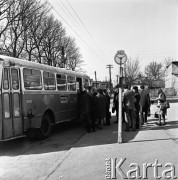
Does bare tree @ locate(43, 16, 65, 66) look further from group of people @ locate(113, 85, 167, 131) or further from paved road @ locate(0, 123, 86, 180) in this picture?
paved road @ locate(0, 123, 86, 180)

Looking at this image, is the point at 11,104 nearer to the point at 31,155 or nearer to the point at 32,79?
the point at 32,79

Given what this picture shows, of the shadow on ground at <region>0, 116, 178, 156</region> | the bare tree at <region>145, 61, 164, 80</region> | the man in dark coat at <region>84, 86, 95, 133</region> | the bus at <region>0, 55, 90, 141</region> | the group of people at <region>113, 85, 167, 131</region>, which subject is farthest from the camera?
the bare tree at <region>145, 61, 164, 80</region>

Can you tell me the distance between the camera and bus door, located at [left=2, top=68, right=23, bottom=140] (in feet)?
29.2

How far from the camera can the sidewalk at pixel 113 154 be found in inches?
243

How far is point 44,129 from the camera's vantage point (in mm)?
11289

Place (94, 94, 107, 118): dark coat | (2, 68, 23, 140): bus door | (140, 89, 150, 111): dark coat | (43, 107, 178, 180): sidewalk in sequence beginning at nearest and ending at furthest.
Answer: (43, 107, 178, 180): sidewalk, (2, 68, 23, 140): bus door, (94, 94, 107, 118): dark coat, (140, 89, 150, 111): dark coat

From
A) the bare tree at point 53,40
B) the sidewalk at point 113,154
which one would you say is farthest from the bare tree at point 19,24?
the sidewalk at point 113,154

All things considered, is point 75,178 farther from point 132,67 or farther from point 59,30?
point 132,67

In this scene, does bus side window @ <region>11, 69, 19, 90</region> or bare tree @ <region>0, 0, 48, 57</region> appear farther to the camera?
bare tree @ <region>0, 0, 48, 57</region>

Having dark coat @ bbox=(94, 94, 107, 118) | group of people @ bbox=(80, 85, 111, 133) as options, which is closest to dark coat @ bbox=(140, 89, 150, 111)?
group of people @ bbox=(80, 85, 111, 133)

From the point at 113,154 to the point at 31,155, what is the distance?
2366 mm

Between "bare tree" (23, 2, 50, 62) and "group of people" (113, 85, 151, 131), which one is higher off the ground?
"bare tree" (23, 2, 50, 62)

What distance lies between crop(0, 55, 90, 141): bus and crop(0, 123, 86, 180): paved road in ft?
1.50

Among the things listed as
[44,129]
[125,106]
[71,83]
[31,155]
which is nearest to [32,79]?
[44,129]
